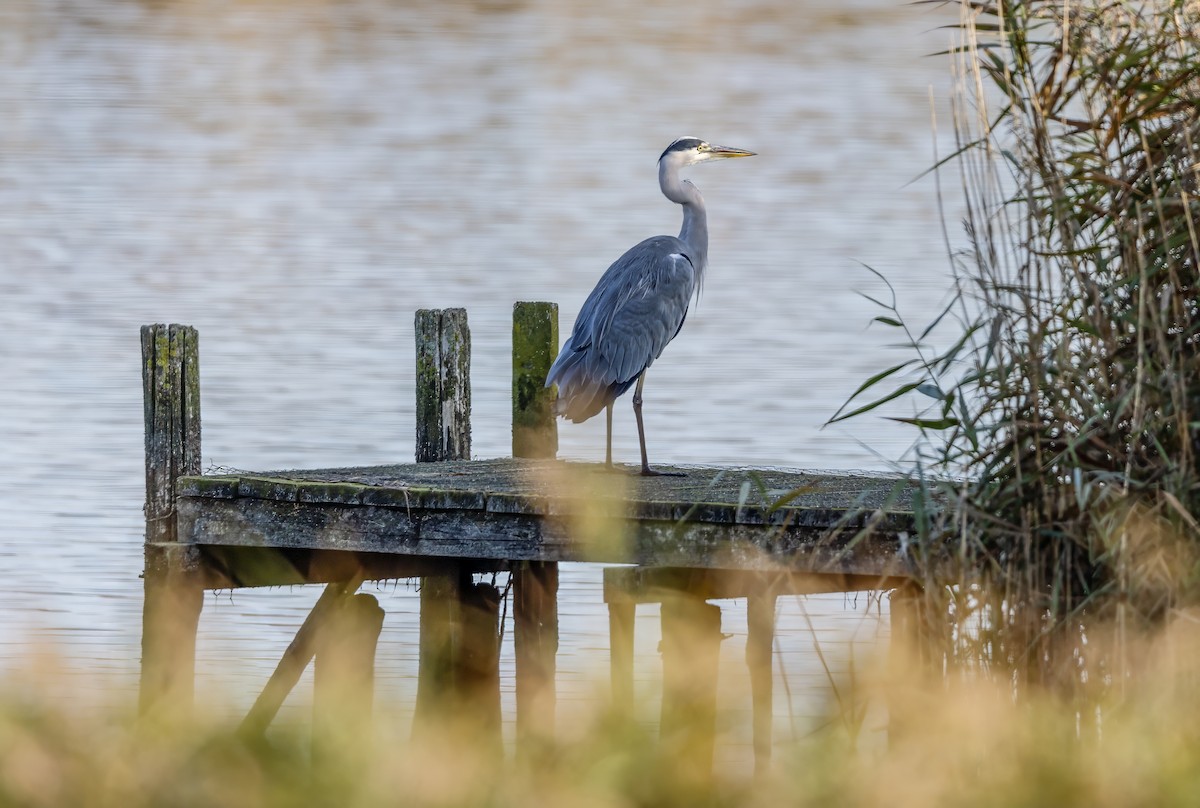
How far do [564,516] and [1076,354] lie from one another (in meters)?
1.65

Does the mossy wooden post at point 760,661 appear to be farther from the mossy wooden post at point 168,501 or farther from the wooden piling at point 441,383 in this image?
the mossy wooden post at point 168,501

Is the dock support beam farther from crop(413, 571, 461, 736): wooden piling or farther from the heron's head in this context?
the heron's head

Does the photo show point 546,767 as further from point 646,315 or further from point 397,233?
point 397,233

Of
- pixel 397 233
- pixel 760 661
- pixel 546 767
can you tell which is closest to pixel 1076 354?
pixel 760 661

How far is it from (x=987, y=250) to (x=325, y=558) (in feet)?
8.58

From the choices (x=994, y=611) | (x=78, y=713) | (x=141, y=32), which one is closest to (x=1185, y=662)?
(x=994, y=611)

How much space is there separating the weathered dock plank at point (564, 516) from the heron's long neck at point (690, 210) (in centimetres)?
144

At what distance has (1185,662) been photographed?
3363mm

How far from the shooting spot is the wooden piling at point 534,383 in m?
6.64

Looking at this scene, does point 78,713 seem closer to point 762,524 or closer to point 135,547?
point 762,524

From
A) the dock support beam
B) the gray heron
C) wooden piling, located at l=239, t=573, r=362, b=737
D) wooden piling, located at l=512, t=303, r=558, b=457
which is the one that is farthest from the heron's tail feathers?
wooden piling, located at l=239, t=573, r=362, b=737

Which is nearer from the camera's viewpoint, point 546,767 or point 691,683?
point 546,767

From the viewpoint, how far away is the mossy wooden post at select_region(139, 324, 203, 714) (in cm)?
555

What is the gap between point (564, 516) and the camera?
4.97m
